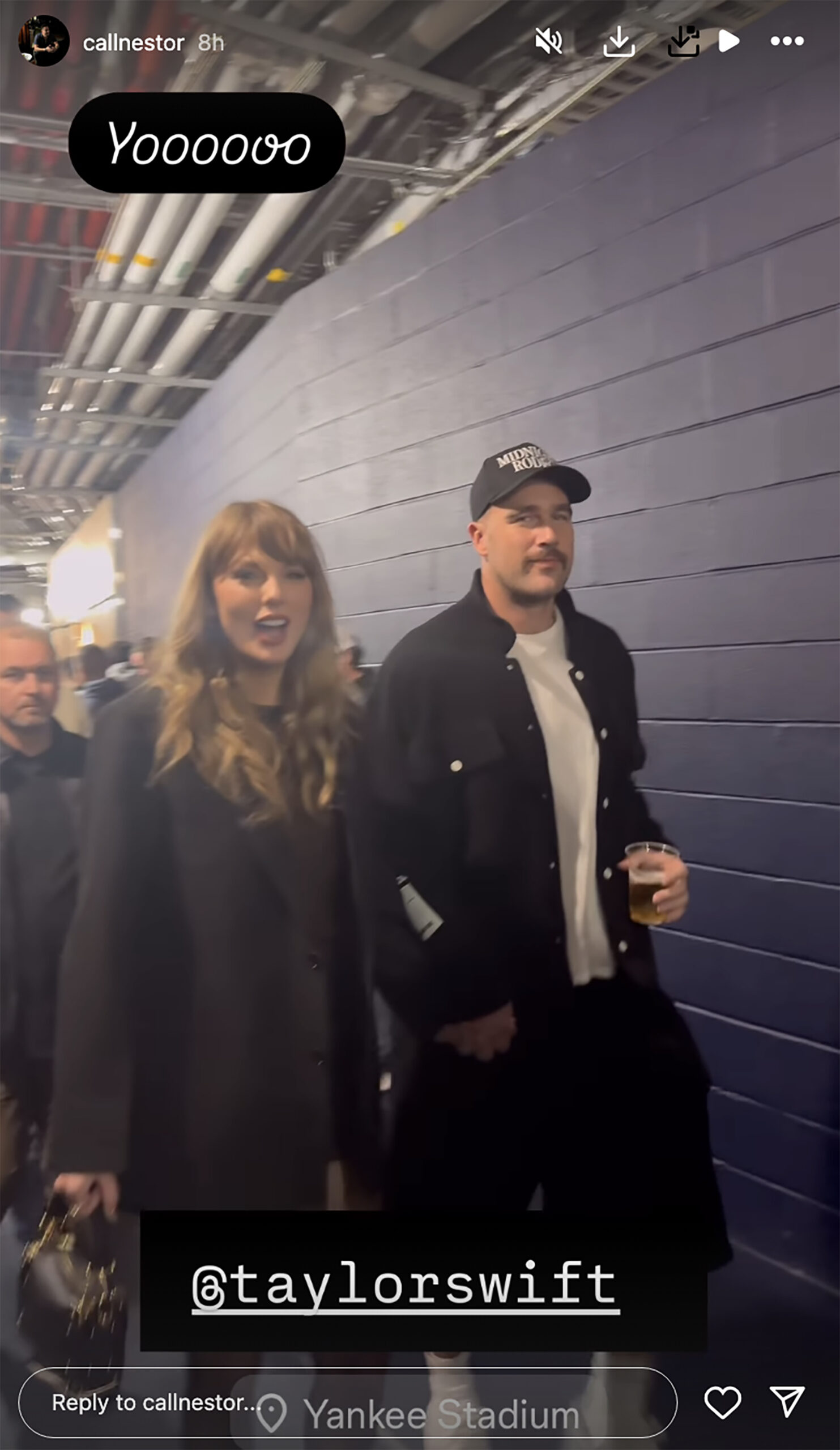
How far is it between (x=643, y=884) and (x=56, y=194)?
1253mm

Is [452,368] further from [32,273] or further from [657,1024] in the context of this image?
[657,1024]

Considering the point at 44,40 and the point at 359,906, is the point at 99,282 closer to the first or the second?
the point at 44,40

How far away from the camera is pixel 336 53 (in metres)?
1.30

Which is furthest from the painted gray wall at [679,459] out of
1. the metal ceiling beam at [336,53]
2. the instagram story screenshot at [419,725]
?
the metal ceiling beam at [336,53]

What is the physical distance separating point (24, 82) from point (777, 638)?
50.3 inches

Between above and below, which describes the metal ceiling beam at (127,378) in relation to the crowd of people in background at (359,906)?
above

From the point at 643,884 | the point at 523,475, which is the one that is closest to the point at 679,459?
the point at 523,475

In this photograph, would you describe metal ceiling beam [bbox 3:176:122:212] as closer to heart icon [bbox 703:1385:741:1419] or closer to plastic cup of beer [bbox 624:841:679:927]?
plastic cup of beer [bbox 624:841:679:927]

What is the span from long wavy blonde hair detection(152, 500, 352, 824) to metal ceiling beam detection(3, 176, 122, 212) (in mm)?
456

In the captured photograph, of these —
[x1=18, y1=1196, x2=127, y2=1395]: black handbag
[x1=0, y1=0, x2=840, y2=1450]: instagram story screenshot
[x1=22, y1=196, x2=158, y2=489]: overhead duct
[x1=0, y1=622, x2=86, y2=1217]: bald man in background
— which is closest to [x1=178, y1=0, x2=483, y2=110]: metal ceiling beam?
[x1=0, y1=0, x2=840, y2=1450]: instagram story screenshot

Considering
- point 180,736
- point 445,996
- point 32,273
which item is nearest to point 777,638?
point 445,996

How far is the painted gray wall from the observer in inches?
50.9

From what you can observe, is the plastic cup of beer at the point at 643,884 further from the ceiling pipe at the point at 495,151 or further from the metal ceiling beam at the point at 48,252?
the metal ceiling beam at the point at 48,252

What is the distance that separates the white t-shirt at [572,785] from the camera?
1.34 m
